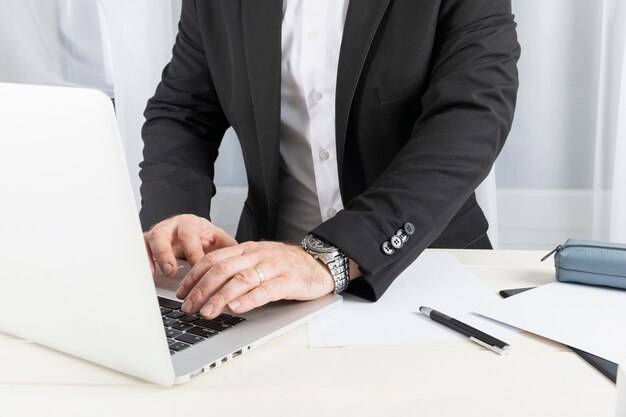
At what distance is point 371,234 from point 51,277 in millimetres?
479

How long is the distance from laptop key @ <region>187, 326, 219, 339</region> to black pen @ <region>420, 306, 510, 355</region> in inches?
10.9

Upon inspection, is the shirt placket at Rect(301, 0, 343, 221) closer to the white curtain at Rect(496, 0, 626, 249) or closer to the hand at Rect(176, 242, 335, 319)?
the hand at Rect(176, 242, 335, 319)

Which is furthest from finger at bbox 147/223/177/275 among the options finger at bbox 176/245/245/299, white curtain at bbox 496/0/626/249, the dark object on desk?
white curtain at bbox 496/0/626/249

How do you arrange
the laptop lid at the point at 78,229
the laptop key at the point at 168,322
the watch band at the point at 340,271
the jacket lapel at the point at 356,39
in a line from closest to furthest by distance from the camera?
the laptop lid at the point at 78,229 < the laptop key at the point at 168,322 < the watch band at the point at 340,271 < the jacket lapel at the point at 356,39

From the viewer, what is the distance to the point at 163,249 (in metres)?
1.09

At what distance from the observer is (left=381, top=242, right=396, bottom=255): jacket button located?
3.50 feet

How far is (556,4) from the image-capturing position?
2.17 m

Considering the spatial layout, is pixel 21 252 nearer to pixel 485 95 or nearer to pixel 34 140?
pixel 34 140

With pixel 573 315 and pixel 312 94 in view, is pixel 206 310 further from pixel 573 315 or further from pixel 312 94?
pixel 312 94

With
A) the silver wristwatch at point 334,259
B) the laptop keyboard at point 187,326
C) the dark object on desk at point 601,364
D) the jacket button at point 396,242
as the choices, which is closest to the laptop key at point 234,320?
the laptop keyboard at point 187,326

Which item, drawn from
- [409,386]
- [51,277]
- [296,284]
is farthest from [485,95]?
[51,277]

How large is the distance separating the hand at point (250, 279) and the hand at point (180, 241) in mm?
120

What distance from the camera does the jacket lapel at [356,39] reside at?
137 centimetres

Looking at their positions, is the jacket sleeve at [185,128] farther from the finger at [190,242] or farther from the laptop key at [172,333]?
the laptop key at [172,333]
